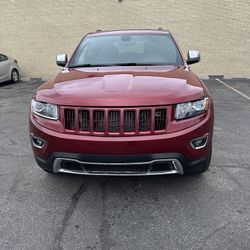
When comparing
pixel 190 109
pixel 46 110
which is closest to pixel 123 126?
pixel 190 109

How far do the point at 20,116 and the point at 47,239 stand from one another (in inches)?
195

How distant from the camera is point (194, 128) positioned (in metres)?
3.06

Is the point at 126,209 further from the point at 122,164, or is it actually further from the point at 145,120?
the point at 145,120

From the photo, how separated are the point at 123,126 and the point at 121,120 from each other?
0.06 m

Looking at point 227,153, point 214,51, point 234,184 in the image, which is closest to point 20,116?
point 227,153

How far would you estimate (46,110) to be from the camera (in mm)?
3205

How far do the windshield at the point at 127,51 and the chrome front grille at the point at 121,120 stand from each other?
1439 mm

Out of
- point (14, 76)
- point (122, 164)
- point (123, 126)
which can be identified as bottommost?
point (14, 76)

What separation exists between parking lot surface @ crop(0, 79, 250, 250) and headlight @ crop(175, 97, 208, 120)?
35.7 inches

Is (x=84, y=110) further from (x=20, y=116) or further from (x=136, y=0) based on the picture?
(x=136, y=0)

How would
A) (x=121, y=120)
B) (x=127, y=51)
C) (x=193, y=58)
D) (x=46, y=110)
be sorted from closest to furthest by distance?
1. (x=121, y=120)
2. (x=46, y=110)
3. (x=127, y=51)
4. (x=193, y=58)

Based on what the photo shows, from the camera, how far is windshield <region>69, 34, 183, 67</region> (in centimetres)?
439

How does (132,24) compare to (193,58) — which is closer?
(193,58)

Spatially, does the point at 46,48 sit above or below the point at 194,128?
below
